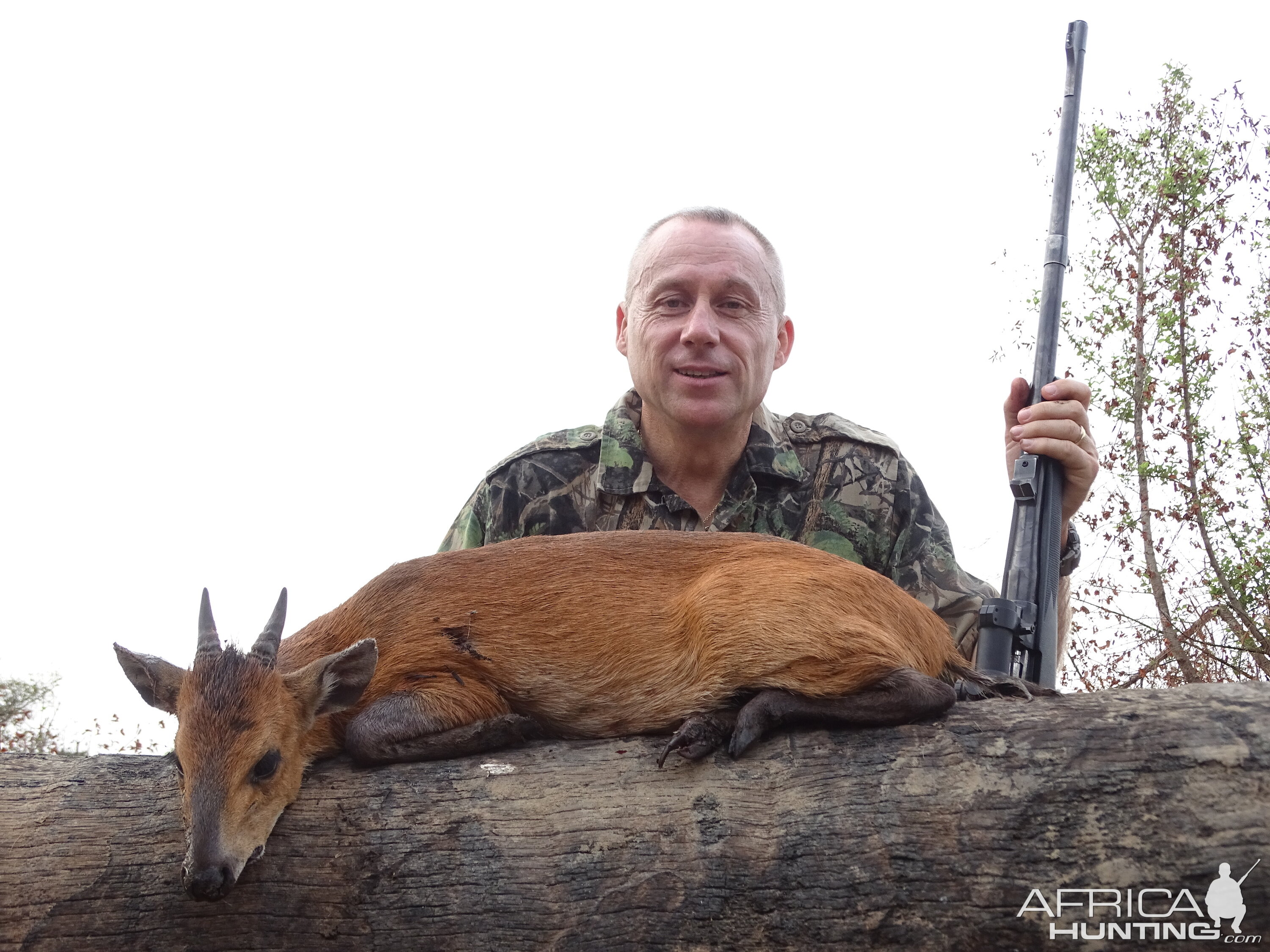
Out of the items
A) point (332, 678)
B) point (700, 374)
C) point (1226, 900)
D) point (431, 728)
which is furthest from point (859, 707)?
point (700, 374)

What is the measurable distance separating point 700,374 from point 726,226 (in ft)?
3.41

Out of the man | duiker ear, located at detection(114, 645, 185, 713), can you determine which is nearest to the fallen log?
duiker ear, located at detection(114, 645, 185, 713)

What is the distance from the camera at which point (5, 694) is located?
12.2 m

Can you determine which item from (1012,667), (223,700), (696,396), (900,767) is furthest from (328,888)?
(696,396)

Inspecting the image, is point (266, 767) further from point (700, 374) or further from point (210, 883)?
point (700, 374)

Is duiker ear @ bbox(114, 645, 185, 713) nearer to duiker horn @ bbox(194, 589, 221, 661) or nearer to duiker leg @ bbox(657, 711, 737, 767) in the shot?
duiker horn @ bbox(194, 589, 221, 661)

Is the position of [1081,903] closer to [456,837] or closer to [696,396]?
[456,837]

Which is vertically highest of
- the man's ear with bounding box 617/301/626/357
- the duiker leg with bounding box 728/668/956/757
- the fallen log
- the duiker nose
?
the man's ear with bounding box 617/301/626/357

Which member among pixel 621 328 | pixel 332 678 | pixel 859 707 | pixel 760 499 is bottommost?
pixel 332 678

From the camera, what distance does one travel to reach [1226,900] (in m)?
2.64

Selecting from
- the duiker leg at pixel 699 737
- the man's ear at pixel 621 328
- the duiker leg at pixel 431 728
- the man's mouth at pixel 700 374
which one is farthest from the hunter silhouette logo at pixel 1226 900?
the man's ear at pixel 621 328

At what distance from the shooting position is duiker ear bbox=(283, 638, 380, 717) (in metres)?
3.68

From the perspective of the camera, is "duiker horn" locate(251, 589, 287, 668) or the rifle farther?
the rifle

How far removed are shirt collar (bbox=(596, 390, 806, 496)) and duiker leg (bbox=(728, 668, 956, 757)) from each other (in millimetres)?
3034
